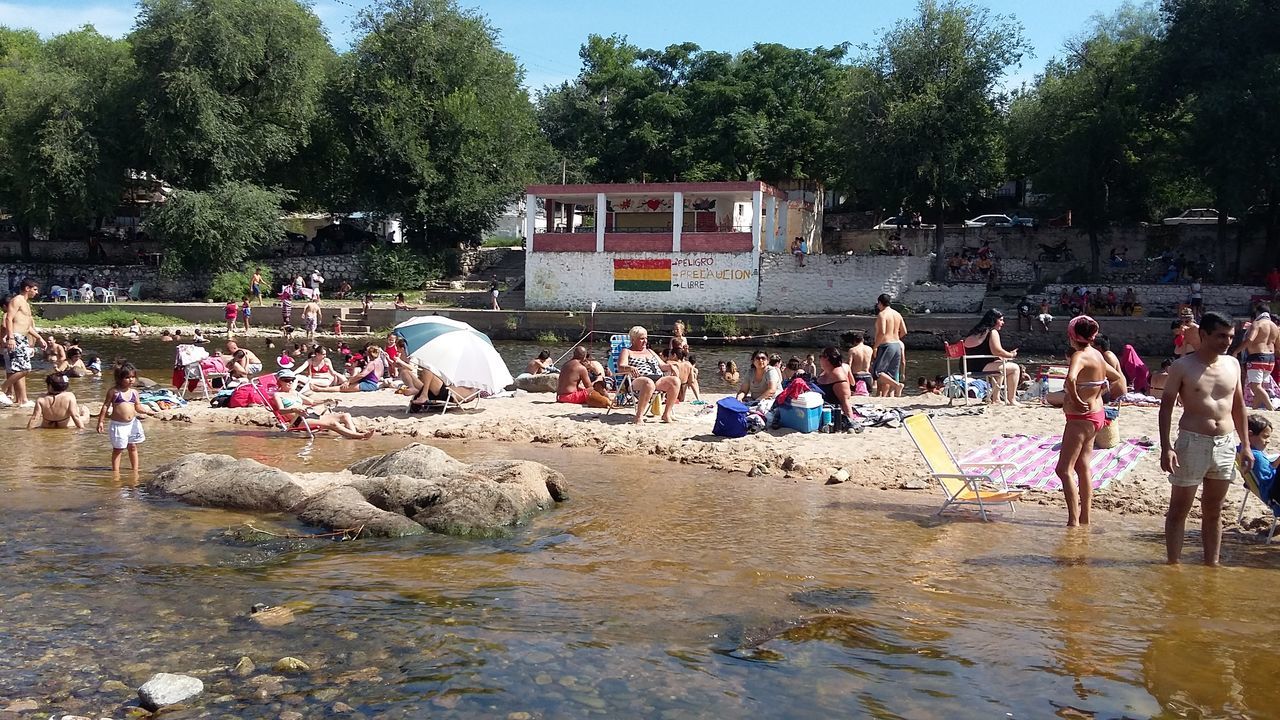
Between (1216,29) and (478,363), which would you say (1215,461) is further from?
(1216,29)

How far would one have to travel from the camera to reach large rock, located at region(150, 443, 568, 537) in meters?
8.55

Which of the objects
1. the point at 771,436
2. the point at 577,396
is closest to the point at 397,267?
the point at 577,396

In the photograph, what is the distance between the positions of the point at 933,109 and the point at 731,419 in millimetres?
28030

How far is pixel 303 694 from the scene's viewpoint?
524 centimetres

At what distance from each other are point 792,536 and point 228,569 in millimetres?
4280

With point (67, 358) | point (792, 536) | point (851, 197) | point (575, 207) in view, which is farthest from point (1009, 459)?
point (851, 197)

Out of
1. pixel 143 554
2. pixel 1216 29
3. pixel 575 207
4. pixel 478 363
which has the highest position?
pixel 1216 29

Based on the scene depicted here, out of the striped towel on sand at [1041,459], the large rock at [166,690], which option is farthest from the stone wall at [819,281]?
the large rock at [166,690]

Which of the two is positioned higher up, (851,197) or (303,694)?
(851,197)

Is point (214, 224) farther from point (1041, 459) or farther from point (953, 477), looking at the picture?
point (953, 477)

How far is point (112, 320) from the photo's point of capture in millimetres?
34312

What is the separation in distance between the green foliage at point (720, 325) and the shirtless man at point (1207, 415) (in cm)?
2727

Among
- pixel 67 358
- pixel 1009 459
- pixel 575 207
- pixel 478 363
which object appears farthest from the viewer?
pixel 575 207

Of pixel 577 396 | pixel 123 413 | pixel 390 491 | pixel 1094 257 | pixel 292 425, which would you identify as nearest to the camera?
pixel 390 491
